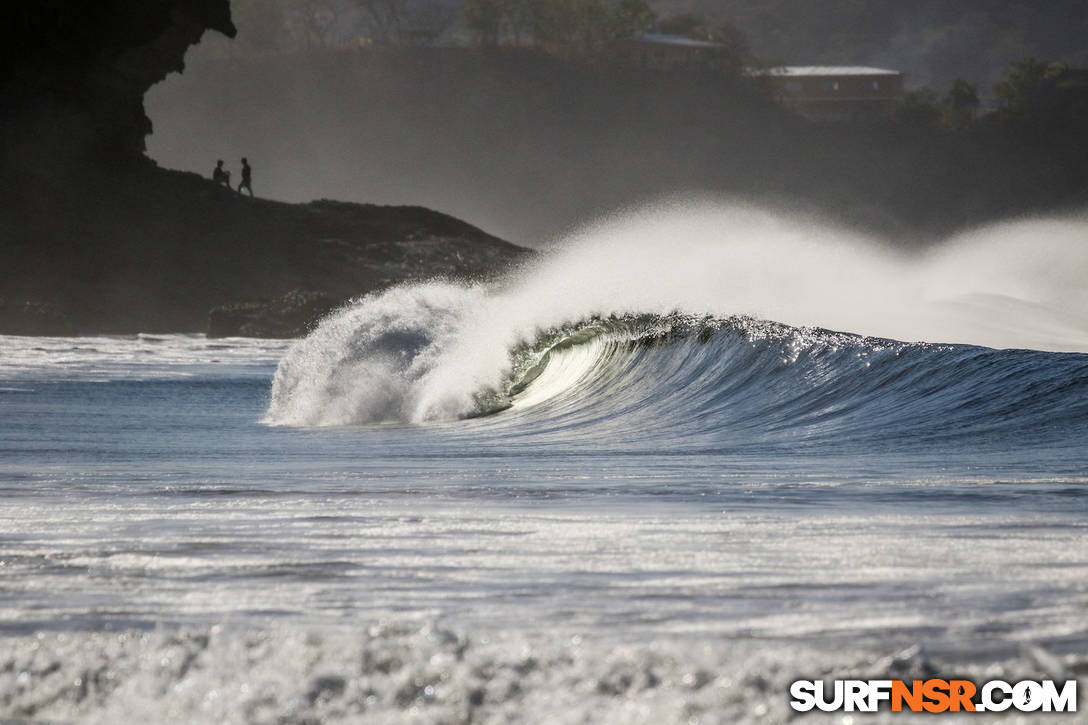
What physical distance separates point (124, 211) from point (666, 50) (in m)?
89.1

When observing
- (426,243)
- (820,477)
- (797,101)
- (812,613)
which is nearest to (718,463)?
(820,477)

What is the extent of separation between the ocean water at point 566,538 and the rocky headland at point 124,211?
36217 mm

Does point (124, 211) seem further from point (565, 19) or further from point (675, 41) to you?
point (565, 19)

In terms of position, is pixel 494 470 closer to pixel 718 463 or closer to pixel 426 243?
pixel 718 463

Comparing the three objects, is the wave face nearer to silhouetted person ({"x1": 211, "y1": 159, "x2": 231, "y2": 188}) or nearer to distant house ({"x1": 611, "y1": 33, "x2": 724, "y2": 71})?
silhouetted person ({"x1": 211, "y1": 159, "x2": 231, "y2": 188})

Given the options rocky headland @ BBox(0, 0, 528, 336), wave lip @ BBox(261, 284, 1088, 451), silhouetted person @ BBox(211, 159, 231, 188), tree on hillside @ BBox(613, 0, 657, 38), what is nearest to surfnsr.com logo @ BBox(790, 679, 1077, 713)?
wave lip @ BBox(261, 284, 1088, 451)

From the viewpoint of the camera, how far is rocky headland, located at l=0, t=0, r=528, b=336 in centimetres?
5138

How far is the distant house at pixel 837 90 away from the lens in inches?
5217

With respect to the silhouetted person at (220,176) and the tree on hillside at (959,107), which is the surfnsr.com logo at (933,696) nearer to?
the silhouetted person at (220,176)

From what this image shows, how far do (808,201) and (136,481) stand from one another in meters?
112

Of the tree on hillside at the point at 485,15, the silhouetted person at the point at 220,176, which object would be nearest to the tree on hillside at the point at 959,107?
the tree on hillside at the point at 485,15

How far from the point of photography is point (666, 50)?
446 feet

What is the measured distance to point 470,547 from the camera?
5.16 m

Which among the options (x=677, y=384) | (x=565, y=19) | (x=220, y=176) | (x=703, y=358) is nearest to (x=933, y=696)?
(x=677, y=384)
